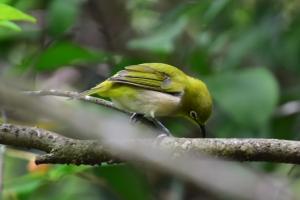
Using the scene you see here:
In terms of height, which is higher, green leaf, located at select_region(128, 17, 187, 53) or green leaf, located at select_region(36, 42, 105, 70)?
green leaf, located at select_region(128, 17, 187, 53)

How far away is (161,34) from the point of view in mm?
3004

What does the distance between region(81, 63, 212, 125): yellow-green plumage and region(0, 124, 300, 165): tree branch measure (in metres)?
0.94

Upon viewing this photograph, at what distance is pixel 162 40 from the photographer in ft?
9.41

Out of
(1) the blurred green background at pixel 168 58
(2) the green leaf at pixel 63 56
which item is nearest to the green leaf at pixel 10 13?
(1) the blurred green background at pixel 168 58

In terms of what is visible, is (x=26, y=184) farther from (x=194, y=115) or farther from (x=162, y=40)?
(x=162, y=40)

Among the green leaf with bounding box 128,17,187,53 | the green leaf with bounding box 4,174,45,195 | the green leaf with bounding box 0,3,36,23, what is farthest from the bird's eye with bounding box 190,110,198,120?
the green leaf with bounding box 0,3,36,23

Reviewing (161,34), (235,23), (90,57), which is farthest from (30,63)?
(235,23)

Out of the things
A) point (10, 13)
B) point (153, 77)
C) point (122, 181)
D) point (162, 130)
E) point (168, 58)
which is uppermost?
point (10, 13)

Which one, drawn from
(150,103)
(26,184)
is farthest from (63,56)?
(26,184)

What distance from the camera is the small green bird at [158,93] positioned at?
2.47 m

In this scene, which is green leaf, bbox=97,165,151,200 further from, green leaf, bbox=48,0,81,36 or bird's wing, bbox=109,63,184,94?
green leaf, bbox=48,0,81,36

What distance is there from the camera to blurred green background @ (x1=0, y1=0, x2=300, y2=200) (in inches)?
114

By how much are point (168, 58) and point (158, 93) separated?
2.21ft

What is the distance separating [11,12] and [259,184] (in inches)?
53.7
